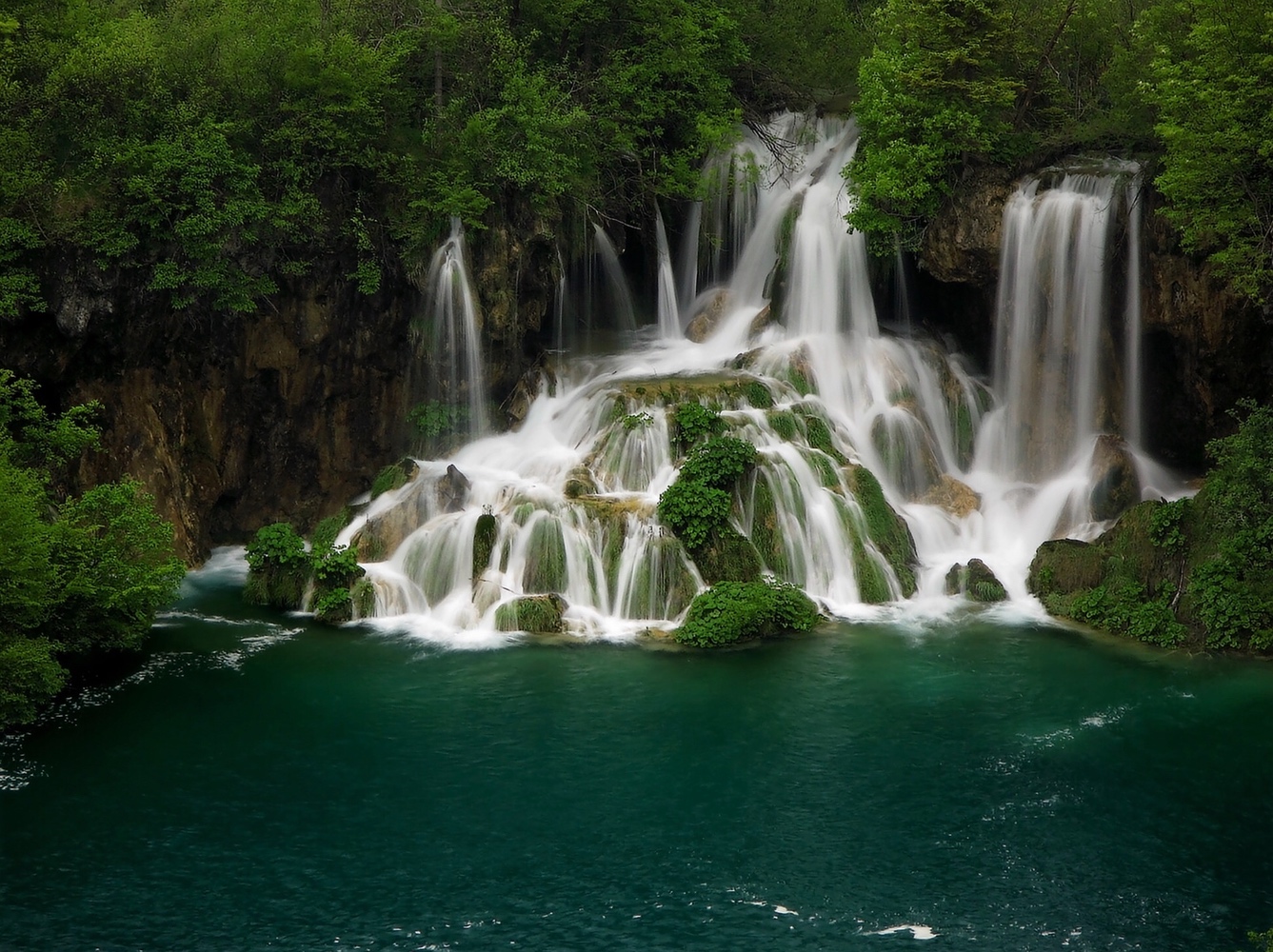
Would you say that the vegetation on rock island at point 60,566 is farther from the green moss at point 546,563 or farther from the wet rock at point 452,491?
the green moss at point 546,563

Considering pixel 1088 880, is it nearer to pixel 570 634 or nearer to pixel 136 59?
pixel 570 634

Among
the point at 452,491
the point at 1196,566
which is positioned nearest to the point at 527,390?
the point at 452,491

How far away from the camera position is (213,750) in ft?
57.0

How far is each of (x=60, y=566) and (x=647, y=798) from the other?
8.92m

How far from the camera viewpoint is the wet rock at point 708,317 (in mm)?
29703

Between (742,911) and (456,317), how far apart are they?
15.5 meters

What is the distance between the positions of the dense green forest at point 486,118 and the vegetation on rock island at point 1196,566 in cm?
318

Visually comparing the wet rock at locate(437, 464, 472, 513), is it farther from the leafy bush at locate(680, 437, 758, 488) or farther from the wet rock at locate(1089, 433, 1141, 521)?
the wet rock at locate(1089, 433, 1141, 521)

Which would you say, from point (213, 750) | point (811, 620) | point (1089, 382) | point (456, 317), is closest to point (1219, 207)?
point (1089, 382)

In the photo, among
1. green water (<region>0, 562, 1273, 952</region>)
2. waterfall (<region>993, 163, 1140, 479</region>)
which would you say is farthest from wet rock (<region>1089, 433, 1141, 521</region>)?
green water (<region>0, 562, 1273, 952</region>)

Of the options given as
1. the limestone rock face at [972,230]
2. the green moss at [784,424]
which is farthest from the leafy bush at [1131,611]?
the limestone rock face at [972,230]

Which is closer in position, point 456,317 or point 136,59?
point 136,59

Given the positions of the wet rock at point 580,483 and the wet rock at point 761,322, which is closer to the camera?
the wet rock at point 580,483

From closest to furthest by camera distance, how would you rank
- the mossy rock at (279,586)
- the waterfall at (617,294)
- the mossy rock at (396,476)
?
1. the mossy rock at (279,586)
2. the mossy rock at (396,476)
3. the waterfall at (617,294)
